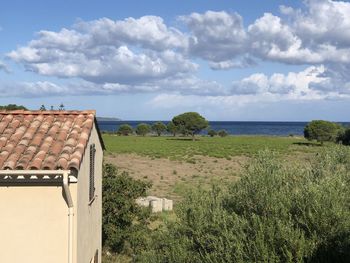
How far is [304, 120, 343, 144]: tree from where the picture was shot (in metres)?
89.8

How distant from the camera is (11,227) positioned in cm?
1003

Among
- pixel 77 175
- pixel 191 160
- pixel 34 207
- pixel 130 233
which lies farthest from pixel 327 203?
pixel 191 160

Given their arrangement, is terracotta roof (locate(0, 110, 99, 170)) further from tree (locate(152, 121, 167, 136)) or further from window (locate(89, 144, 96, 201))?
tree (locate(152, 121, 167, 136))

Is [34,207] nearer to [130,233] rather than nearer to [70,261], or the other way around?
[70,261]

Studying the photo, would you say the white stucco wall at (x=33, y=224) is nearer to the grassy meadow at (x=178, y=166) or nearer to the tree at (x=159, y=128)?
the grassy meadow at (x=178, y=166)

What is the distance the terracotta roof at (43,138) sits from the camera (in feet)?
33.1

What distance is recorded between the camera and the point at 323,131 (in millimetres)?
90438

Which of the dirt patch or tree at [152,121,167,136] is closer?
the dirt patch

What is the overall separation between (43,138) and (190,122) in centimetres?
10158

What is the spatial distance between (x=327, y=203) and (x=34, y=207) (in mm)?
6768

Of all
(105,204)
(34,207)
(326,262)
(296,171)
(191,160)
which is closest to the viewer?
(34,207)

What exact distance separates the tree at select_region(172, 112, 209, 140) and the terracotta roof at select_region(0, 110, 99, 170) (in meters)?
98.2

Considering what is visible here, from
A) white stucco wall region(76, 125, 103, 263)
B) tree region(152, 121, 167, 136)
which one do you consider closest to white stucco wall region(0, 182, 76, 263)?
white stucco wall region(76, 125, 103, 263)

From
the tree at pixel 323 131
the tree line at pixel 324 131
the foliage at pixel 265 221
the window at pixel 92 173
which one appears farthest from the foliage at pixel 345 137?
the window at pixel 92 173
